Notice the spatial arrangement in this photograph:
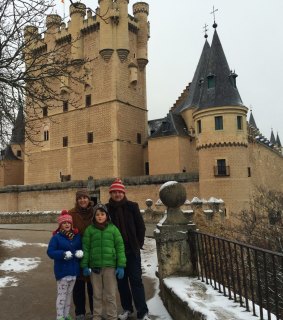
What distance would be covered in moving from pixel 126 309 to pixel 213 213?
16122 mm

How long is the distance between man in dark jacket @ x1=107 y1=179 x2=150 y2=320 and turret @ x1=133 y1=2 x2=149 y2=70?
114 feet

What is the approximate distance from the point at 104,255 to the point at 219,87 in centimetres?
2432

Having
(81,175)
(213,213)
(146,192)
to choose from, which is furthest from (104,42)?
(213,213)

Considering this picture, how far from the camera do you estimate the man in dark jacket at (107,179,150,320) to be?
500cm

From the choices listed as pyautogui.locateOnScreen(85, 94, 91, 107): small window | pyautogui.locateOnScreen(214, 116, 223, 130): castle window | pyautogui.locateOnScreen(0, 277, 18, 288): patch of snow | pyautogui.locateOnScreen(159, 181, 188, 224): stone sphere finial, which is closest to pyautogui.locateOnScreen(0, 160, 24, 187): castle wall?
pyautogui.locateOnScreen(85, 94, 91, 107): small window

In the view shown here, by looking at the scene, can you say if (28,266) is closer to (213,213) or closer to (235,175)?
(213,213)

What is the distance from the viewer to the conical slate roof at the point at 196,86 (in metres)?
35.9

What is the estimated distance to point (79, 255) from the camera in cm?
473

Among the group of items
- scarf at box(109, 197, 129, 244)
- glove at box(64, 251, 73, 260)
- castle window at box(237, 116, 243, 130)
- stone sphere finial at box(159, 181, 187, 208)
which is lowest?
glove at box(64, 251, 73, 260)

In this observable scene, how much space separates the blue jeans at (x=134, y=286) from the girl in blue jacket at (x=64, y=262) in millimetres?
703

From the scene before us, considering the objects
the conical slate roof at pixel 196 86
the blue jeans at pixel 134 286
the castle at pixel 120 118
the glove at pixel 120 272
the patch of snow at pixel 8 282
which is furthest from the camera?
the conical slate roof at pixel 196 86

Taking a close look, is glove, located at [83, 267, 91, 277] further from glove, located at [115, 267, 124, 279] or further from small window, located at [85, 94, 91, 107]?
small window, located at [85, 94, 91, 107]

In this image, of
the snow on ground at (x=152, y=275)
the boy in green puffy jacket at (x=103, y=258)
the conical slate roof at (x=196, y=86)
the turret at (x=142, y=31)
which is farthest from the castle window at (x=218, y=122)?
the boy in green puffy jacket at (x=103, y=258)

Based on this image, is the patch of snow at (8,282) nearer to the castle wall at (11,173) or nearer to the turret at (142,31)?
the turret at (142,31)
